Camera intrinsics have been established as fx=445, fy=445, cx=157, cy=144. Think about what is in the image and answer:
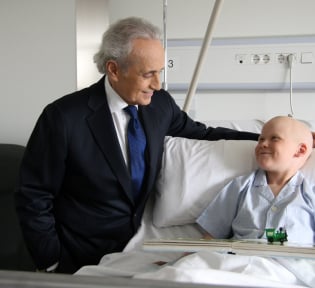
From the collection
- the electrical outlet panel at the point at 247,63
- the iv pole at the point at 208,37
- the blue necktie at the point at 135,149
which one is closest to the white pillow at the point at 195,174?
the blue necktie at the point at 135,149

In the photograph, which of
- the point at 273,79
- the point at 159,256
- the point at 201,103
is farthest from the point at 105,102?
the point at 273,79

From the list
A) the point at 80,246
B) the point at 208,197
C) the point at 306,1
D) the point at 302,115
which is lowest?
the point at 80,246

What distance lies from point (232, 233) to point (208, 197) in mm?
157

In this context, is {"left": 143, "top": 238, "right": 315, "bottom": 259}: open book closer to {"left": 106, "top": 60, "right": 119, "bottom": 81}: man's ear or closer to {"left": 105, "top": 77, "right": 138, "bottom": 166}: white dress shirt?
{"left": 105, "top": 77, "right": 138, "bottom": 166}: white dress shirt

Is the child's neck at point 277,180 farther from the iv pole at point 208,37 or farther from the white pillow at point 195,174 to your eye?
the iv pole at point 208,37

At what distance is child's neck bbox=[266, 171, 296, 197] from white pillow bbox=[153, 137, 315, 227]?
8 centimetres

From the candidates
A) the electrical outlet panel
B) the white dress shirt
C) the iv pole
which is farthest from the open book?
the electrical outlet panel

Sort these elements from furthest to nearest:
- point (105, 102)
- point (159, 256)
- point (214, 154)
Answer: point (214, 154) < point (105, 102) < point (159, 256)

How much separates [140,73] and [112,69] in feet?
0.35

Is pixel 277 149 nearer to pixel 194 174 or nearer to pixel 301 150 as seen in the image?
pixel 301 150

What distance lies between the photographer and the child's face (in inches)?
60.7

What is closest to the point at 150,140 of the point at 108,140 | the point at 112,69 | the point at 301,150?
the point at 108,140

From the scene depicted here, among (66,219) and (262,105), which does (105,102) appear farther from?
(262,105)

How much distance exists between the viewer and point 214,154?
172cm
